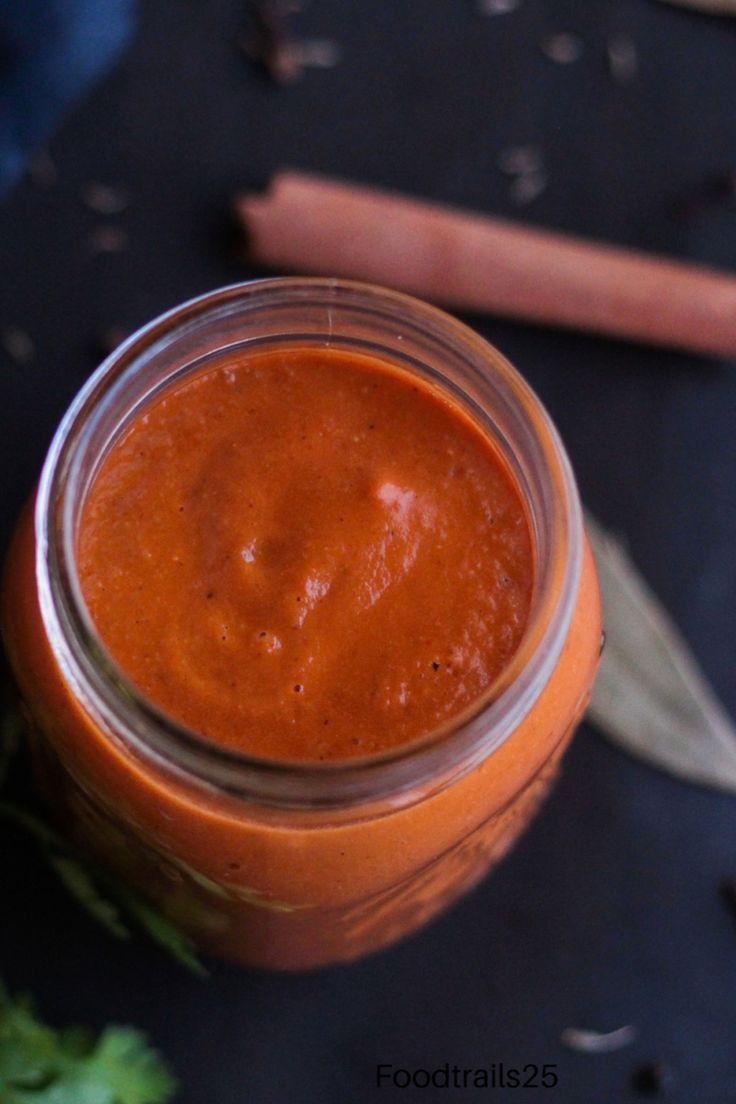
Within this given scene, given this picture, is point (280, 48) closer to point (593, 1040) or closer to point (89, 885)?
point (89, 885)

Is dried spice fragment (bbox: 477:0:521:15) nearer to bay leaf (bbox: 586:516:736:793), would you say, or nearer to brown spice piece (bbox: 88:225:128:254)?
brown spice piece (bbox: 88:225:128:254)

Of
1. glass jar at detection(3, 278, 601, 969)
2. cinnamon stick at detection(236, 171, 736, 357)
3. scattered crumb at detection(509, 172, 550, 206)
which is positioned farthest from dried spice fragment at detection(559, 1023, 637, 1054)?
scattered crumb at detection(509, 172, 550, 206)

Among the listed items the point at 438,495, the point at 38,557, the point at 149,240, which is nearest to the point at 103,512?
the point at 38,557

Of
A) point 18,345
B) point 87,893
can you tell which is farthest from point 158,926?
point 18,345

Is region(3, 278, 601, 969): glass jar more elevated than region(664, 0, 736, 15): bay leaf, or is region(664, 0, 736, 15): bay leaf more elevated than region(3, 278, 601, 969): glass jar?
region(664, 0, 736, 15): bay leaf

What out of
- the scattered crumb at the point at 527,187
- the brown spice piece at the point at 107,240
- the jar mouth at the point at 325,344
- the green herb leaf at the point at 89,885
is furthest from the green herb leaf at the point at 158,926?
the scattered crumb at the point at 527,187

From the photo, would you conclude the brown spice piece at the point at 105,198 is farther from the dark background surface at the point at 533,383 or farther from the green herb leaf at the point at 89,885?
the green herb leaf at the point at 89,885
